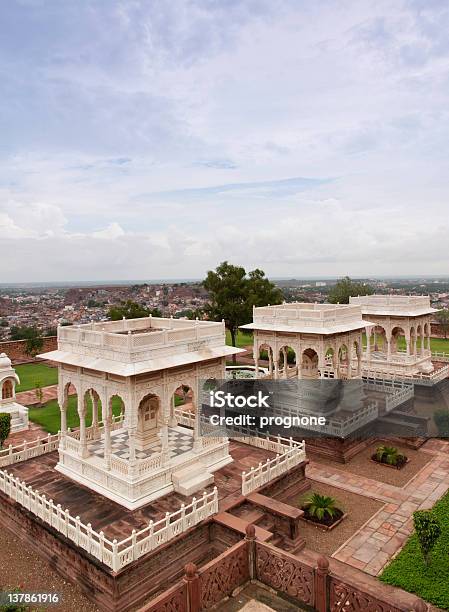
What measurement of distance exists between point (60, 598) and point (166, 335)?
21.5 feet

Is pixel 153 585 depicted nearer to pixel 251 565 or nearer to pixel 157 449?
pixel 251 565

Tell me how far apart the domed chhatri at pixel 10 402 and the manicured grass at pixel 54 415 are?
93 centimetres

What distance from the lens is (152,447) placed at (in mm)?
14336

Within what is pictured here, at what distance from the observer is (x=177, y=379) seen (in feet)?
42.7

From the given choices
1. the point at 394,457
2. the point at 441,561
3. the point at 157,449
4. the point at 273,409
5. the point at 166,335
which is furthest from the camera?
the point at 273,409

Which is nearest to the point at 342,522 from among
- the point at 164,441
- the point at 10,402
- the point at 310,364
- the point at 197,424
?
the point at 197,424

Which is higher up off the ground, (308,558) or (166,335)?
(166,335)

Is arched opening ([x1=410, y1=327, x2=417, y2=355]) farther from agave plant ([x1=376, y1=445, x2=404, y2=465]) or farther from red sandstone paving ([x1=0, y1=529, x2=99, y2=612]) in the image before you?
red sandstone paving ([x1=0, y1=529, x2=99, y2=612])

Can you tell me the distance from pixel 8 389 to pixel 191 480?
13368 millimetres

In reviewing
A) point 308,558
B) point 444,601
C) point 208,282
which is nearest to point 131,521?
point 308,558

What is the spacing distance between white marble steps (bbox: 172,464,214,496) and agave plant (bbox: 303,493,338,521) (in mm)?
2924

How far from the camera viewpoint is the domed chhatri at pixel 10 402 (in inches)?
815

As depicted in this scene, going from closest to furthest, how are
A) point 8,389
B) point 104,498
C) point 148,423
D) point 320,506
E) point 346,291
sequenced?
point 104,498, point 320,506, point 148,423, point 8,389, point 346,291

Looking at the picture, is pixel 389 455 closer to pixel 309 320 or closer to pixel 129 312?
pixel 309 320
